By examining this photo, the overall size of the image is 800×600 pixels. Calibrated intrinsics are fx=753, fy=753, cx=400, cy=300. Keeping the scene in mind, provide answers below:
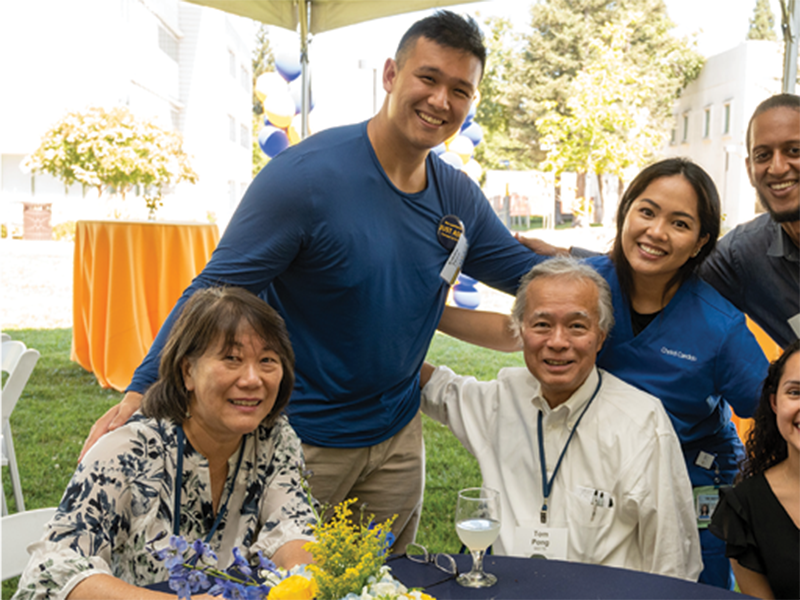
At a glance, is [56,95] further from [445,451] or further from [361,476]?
[361,476]

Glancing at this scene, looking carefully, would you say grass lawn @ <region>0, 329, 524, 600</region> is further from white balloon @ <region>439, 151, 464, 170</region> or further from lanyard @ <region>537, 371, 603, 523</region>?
white balloon @ <region>439, 151, 464, 170</region>

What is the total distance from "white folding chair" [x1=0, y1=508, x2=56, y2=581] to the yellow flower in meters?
1.19

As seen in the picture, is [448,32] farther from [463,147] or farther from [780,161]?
[463,147]

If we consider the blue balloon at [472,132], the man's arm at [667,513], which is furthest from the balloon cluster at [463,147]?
the man's arm at [667,513]

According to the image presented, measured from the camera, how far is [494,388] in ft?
7.77

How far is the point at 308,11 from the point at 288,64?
3336 mm

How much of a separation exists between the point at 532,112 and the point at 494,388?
28.5 metres

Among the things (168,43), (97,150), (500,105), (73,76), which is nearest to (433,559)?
(97,150)

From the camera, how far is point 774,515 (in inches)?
71.4

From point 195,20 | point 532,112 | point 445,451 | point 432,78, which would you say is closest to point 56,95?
point 195,20

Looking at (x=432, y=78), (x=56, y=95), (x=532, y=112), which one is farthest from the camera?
(x=532, y=112)

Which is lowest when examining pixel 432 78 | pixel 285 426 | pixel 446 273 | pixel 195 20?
pixel 285 426

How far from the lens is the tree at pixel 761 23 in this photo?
1625 inches

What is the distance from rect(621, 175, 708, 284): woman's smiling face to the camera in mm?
2189
